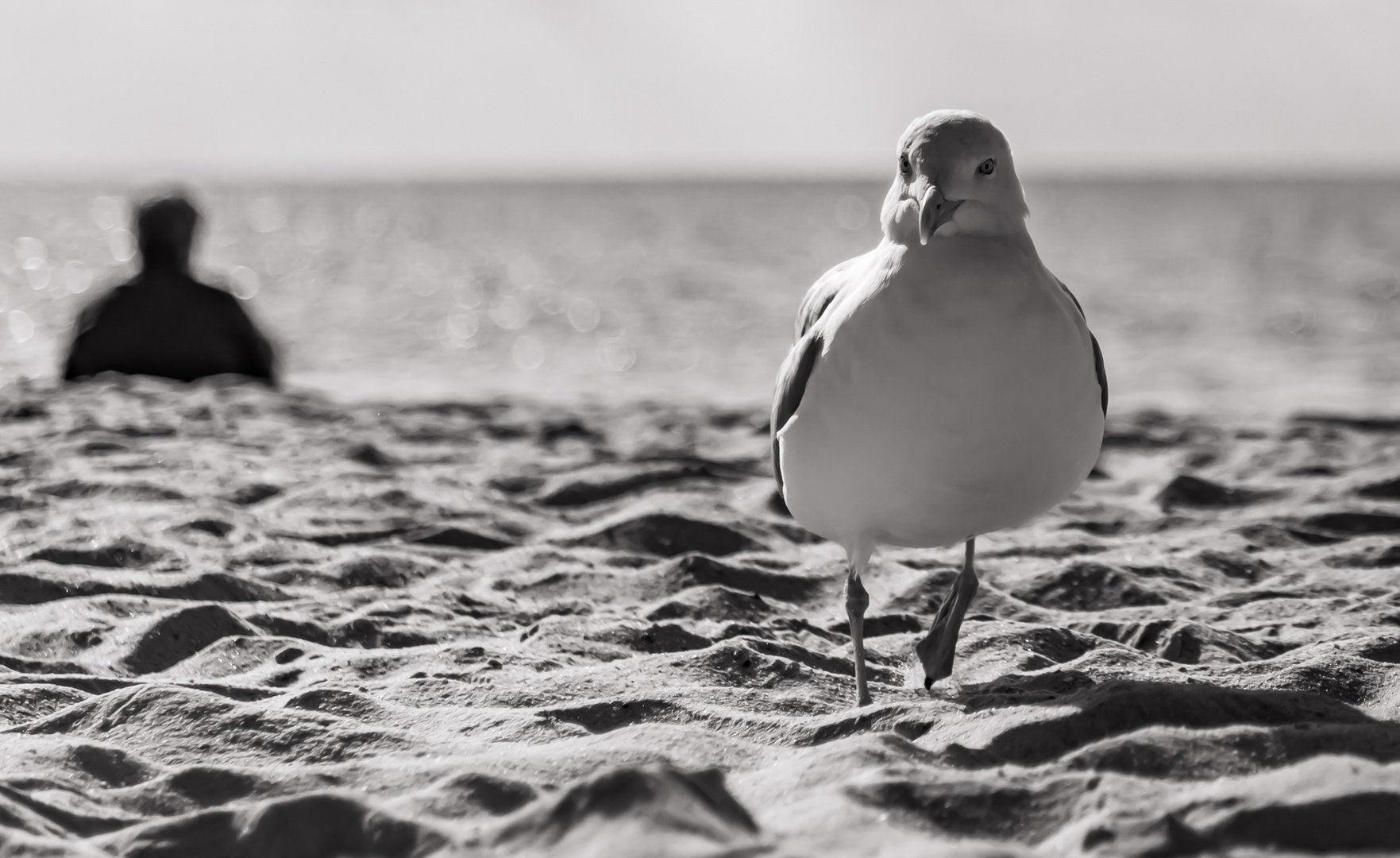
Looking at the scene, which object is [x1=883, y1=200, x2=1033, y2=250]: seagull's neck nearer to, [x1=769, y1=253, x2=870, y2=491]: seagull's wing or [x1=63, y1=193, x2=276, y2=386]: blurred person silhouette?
[x1=769, y1=253, x2=870, y2=491]: seagull's wing

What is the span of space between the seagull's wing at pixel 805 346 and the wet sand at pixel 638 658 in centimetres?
56

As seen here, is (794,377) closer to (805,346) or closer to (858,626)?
(805,346)

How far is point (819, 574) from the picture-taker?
388 centimetres

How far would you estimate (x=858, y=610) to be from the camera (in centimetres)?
279

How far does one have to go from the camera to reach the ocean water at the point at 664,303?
10.9 metres

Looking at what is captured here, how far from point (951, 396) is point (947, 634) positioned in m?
0.71

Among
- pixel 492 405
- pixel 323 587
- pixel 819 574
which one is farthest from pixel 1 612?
pixel 492 405

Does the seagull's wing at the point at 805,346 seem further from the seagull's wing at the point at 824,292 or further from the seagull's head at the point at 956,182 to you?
the seagull's head at the point at 956,182

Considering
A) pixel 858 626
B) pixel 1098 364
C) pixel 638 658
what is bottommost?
pixel 638 658

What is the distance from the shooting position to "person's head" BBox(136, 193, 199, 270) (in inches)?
289

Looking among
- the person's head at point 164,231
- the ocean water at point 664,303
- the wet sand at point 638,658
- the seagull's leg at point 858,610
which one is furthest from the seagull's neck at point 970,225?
the ocean water at point 664,303

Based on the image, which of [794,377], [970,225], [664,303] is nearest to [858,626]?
[794,377]

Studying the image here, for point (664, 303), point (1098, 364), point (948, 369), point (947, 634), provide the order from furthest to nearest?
point (664, 303) → point (947, 634) → point (1098, 364) → point (948, 369)

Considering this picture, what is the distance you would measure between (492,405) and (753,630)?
158 inches
